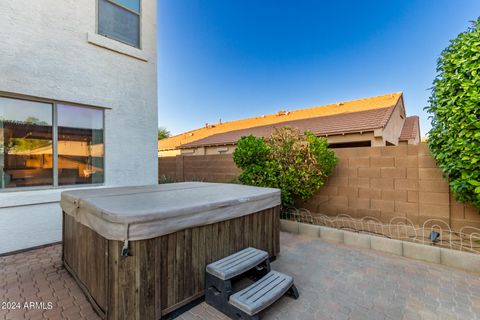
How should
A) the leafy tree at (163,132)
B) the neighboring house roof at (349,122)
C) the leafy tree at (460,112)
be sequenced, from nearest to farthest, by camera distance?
A: the leafy tree at (460,112), the neighboring house roof at (349,122), the leafy tree at (163,132)

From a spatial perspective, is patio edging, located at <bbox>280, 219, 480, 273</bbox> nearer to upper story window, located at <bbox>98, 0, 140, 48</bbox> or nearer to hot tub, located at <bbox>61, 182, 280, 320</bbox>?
hot tub, located at <bbox>61, 182, 280, 320</bbox>

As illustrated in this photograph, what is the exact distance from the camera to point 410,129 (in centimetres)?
1278

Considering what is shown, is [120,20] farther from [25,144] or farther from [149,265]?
[149,265]

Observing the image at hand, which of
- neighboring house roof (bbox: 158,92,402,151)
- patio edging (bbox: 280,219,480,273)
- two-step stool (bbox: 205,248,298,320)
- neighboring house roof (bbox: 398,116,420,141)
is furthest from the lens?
neighboring house roof (bbox: 398,116,420,141)

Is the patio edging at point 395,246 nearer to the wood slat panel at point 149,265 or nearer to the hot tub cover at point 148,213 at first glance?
the wood slat panel at point 149,265

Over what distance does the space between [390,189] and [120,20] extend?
23.9ft

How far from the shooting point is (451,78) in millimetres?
3516

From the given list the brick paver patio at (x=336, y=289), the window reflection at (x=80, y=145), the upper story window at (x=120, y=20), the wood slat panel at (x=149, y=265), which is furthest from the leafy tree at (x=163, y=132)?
the wood slat panel at (x=149, y=265)

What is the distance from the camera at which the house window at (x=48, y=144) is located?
407cm

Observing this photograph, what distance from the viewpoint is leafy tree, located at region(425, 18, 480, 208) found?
325 cm

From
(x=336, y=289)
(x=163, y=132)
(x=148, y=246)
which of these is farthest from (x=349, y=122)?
(x=163, y=132)

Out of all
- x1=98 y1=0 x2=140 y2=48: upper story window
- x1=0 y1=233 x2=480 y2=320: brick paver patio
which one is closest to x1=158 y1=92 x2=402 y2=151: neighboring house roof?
x1=0 y1=233 x2=480 y2=320: brick paver patio

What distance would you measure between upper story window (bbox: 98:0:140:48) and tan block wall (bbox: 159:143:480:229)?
588 centimetres

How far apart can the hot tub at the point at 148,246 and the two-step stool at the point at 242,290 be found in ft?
0.55
